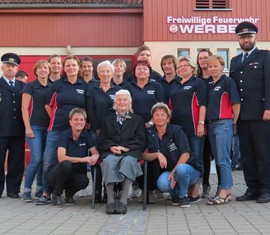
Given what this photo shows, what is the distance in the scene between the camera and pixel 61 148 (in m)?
7.16

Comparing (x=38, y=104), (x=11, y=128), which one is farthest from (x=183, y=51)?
(x=38, y=104)

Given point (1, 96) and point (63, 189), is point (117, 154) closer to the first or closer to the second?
point (63, 189)

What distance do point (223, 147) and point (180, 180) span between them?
0.83 metres

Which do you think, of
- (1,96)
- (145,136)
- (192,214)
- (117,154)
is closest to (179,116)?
(145,136)

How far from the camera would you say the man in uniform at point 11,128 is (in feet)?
26.8

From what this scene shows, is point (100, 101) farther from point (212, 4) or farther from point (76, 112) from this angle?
point (212, 4)

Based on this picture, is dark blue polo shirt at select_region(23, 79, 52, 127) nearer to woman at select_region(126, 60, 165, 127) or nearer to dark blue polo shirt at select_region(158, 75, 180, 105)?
woman at select_region(126, 60, 165, 127)

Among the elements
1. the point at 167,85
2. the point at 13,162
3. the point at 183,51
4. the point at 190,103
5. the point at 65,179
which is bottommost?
the point at 65,179

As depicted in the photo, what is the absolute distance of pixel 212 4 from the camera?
19781mm

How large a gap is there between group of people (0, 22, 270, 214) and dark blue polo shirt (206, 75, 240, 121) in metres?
0.01

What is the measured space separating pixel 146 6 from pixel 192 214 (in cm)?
1412

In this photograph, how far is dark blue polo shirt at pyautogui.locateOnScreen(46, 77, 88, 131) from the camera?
7391 mm

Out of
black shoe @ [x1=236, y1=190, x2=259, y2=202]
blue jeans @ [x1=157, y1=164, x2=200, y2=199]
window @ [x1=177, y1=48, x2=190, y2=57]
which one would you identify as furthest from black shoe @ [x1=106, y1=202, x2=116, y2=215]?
window @ [x1=177, y1=48, x2=190, y2=57]

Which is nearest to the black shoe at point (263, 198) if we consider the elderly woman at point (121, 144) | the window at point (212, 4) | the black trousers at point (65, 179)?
the elderly woman at point (121, 144)
